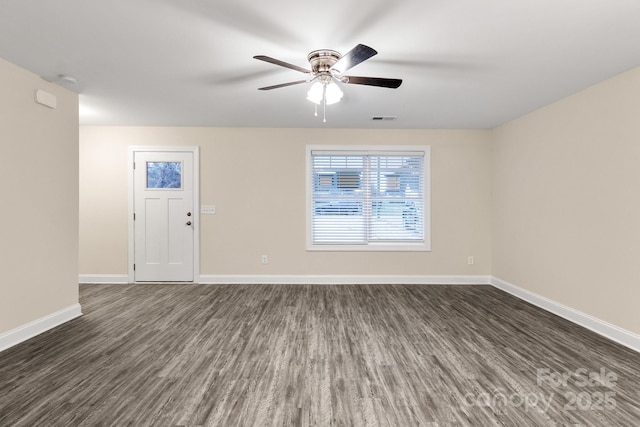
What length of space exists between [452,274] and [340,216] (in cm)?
204

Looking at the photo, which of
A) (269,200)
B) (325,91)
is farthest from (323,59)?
(269,200)

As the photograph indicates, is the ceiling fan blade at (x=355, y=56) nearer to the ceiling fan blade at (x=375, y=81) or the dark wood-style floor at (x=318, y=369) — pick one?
the ceiling fan blade at (x=375, y=81)

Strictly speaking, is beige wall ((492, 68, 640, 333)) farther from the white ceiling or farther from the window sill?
the window sill

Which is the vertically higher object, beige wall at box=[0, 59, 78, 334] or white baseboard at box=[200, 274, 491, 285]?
beige wall at box=[0, 59, 78, 334]

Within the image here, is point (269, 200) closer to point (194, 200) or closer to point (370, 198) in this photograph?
point (194, 200)

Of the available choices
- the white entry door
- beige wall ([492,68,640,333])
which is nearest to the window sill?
beige wall ([492,68,640,333])

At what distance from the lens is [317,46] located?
7.64 ft

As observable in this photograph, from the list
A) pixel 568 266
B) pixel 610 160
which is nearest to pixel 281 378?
pixel 568 266

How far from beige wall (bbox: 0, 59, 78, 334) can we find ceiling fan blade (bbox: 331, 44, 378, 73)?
2919 mm

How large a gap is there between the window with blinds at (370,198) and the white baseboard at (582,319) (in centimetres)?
146

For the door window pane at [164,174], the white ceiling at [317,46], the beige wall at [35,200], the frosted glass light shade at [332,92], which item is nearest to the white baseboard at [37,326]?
the beige wall at [35,200]

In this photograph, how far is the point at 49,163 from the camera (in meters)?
3.02

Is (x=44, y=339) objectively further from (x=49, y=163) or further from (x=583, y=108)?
(x=583, y=108)

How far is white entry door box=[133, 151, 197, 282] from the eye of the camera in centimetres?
475
